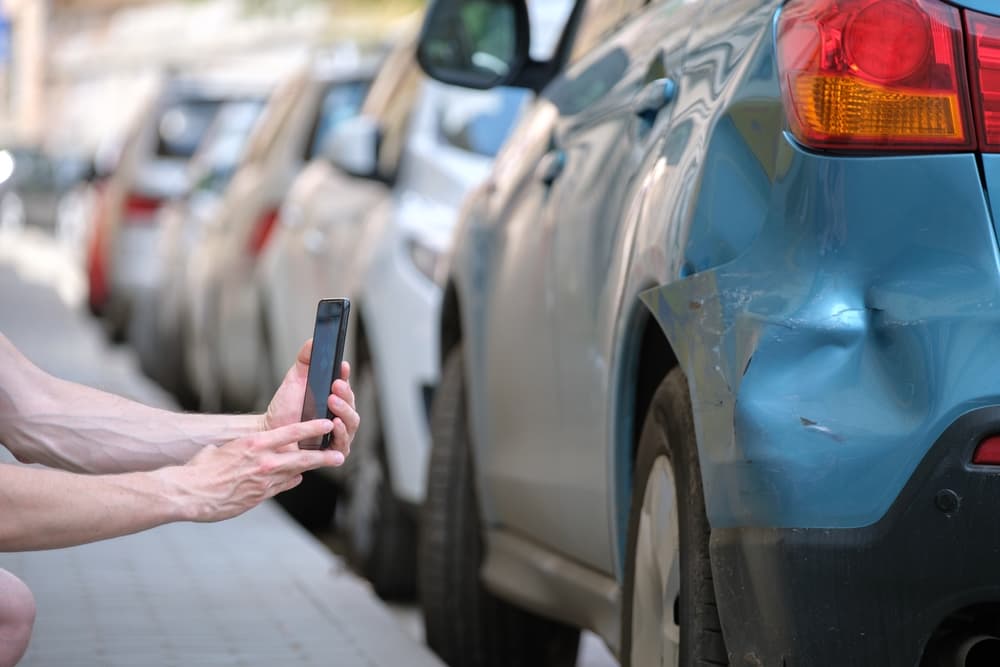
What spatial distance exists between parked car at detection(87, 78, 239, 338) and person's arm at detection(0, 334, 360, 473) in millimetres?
13641

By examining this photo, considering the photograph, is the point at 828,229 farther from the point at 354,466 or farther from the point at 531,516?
the point at 354,466

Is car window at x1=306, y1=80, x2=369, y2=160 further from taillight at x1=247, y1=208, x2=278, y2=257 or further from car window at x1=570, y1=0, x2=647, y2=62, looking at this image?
car window at x1=570, y1=0, x2=647, y2=62

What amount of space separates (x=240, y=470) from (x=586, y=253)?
51.0 inches

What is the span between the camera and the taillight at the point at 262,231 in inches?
411

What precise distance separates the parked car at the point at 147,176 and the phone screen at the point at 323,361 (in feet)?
46.0

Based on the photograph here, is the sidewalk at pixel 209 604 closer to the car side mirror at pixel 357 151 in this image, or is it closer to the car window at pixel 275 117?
the car side mirror at pixel 357 151

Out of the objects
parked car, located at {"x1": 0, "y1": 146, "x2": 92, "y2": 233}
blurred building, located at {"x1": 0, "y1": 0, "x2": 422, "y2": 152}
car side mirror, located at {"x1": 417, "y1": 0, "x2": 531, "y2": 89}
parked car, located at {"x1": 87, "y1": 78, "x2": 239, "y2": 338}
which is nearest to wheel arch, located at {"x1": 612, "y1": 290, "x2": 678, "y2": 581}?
car side mirror, located at {"x1": 417, "y1": 0, "x2": 531, "y2": 89}

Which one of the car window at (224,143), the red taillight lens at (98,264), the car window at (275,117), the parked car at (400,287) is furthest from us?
the red taillight lens at (98,264)

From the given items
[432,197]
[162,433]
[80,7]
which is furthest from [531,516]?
[80,7]

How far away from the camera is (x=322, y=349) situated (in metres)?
2.96

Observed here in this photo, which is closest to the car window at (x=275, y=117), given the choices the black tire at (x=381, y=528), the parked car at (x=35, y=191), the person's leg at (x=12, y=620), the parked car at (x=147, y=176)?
the black tire at (x=381, y=528)

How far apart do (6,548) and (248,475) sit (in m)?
0.31

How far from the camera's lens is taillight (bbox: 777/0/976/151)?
287cm

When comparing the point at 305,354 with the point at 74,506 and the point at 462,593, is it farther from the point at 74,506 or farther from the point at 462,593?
the point at 462,593
